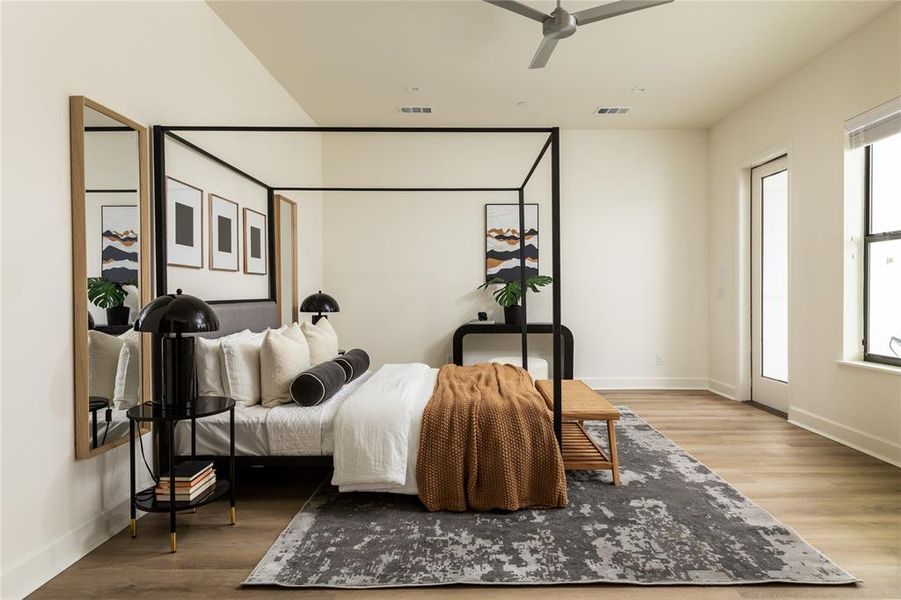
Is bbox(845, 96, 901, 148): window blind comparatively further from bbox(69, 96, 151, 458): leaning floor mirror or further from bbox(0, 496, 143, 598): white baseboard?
bbox(0, 496, 143, 598): white baseboard

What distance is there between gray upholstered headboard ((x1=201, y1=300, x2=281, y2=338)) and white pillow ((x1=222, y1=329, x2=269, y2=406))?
153 millimetres

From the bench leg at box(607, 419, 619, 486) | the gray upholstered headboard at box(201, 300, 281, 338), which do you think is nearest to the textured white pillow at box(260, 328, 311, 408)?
the gray upholstered headboard at box(201, 300, 281, 338)

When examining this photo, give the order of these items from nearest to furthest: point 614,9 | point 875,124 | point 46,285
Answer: point 46,285 → point 614,9 → point 875,124

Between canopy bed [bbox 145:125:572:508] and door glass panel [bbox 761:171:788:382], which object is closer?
canopy bed [bbox 145:125:572:508]

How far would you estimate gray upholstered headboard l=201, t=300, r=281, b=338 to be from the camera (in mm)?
3238

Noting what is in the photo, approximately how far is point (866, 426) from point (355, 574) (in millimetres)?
3602

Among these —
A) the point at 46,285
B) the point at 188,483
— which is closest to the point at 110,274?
the point at 46,285

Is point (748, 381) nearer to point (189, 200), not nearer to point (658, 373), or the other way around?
point (658, 373)

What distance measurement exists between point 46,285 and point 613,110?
4895 millimetres

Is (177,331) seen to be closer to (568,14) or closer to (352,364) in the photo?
(352,364)

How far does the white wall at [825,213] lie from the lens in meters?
3.40

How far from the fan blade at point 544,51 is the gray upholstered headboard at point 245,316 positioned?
8.55 ft

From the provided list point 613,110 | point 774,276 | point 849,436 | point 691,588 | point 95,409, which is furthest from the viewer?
point 613,110

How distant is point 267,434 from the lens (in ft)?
8.88
